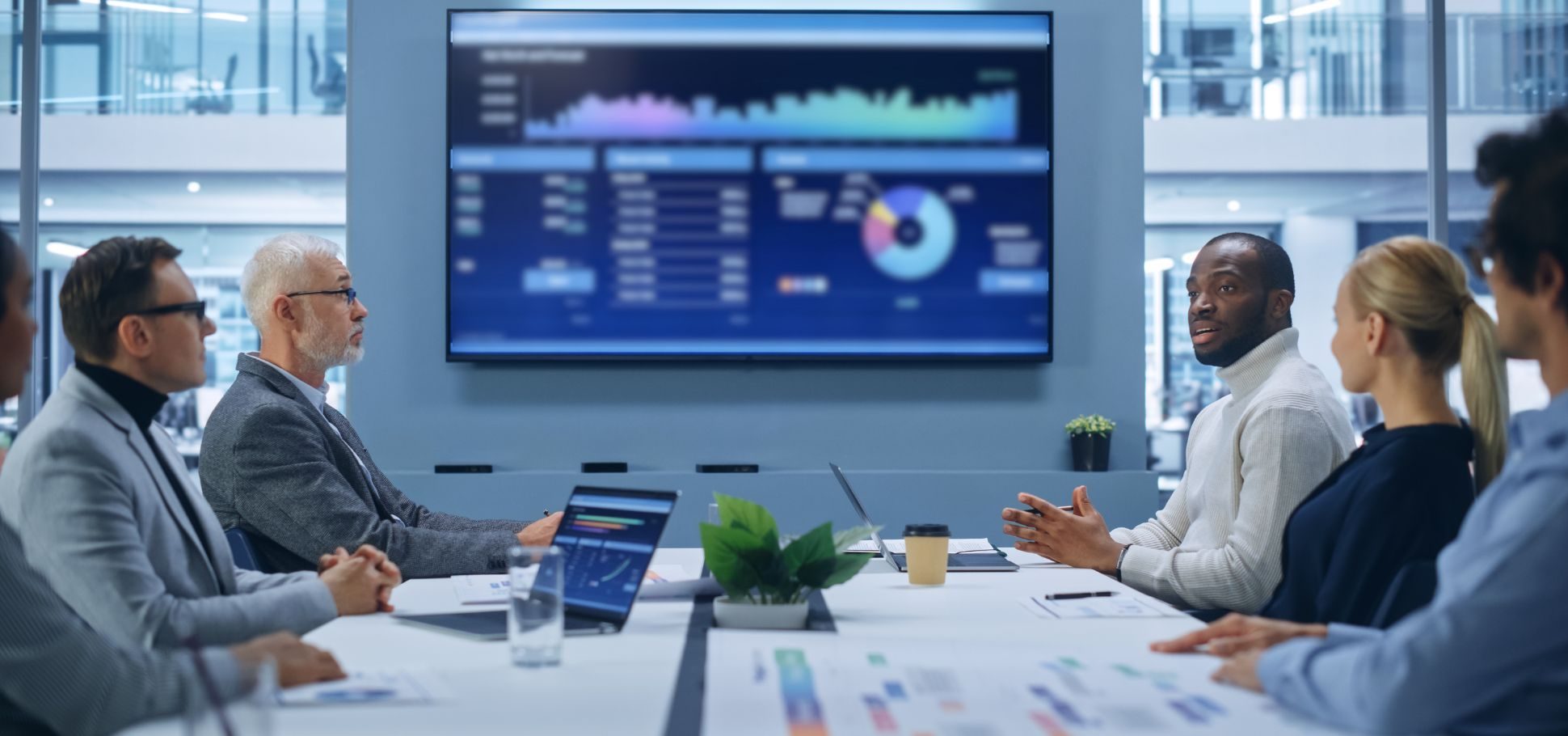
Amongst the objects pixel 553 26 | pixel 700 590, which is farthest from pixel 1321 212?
pixel 700 590

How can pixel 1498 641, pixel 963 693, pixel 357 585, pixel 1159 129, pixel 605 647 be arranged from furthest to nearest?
pixel 1159 129 → pixel 357 585 → pixel 605 647 → pixel 963 693 → pixel 1498 641

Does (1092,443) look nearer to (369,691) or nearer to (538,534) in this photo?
(538,534)

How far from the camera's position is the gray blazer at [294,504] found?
2789 mm

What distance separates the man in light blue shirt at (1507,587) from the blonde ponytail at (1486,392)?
43 centimetres

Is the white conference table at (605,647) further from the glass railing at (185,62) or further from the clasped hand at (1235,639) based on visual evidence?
the glass railing at (185,62)

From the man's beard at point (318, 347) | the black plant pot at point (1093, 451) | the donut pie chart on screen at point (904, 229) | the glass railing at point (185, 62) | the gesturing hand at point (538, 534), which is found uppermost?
the glass railing at point (185, 62)

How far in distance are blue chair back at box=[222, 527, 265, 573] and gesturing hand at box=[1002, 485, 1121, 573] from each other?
5.30 ft

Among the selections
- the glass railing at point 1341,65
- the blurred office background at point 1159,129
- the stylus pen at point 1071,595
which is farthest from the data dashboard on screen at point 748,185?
the stylus pen at point 1071,595

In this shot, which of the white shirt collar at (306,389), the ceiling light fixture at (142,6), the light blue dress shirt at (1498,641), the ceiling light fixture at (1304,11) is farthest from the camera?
the ceiling light fixture at (1304,11)

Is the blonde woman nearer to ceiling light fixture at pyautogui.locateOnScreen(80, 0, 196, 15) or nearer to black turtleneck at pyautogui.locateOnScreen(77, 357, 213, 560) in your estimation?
black turtleneck at pyautogui.locateOnScreen(77, 357, 213, 560)

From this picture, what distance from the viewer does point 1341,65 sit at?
6.43 m

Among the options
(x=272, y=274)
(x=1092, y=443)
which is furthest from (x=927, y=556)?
(x=1092, y=443)

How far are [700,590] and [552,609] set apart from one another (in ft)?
2.13

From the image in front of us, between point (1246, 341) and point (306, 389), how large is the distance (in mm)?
2327
